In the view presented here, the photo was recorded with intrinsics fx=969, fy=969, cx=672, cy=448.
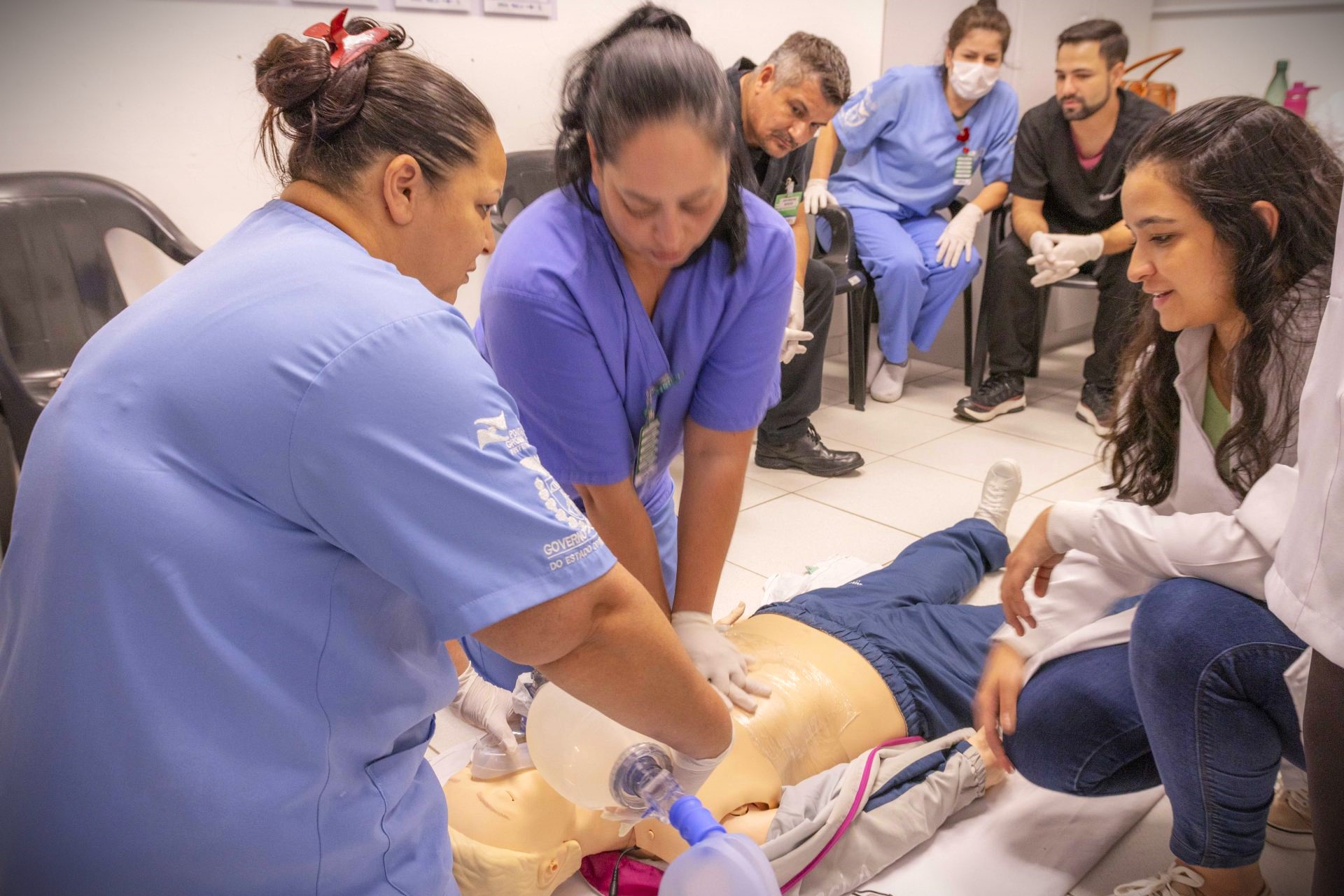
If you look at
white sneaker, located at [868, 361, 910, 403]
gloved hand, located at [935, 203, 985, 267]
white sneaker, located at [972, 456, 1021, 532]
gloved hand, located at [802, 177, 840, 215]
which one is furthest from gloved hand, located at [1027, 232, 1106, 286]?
white sneaker, located at [972, 456, 1021, 532]

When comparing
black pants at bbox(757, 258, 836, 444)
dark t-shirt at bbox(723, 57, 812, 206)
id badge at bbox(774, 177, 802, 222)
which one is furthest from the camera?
black pants at bbox(757, 258, 836, 444)

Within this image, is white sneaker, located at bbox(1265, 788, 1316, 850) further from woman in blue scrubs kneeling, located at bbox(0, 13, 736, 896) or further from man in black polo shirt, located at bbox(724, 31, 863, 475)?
man in black polo shirt, located at bbox(724, 31, 863, 475)

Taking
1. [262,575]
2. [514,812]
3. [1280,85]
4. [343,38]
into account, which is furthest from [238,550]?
[1280,85]

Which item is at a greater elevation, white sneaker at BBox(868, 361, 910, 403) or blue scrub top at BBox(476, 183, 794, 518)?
blue scrub top at BBox(476, 183, 794, 518)

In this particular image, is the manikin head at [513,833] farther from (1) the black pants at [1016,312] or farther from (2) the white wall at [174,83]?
(1) the black pants at [1016,312]

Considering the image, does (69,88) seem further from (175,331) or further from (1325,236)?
(1325,236)

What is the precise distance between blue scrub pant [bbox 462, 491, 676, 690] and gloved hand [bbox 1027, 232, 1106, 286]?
202 centimetres

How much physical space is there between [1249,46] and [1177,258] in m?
4.20

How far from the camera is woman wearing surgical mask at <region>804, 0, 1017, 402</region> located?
348 centimetres

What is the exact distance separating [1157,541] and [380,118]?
0.96 meters

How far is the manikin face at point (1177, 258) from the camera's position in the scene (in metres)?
1.20

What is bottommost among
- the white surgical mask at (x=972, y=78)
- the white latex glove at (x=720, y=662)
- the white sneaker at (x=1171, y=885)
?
the white sneaker at (x=1171, y=885)

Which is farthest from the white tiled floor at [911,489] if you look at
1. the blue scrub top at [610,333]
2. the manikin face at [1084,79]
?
the manikin face at [1084,79]

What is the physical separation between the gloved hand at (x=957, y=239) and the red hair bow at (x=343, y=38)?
2891 millimetres
